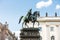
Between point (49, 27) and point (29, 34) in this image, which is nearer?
point (29, 34)

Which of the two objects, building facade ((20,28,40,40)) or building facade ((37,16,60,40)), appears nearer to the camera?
building facade ((20,28,40,40))

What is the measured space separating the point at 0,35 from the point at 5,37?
128 inches

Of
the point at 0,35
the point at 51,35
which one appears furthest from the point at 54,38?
the point at 0,35

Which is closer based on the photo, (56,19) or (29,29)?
(29,29)

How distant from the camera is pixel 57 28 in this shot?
67375mm

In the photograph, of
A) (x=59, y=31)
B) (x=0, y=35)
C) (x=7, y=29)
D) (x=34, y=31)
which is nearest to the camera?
(x=34, y=31)

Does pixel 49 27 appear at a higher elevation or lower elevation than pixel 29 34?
higher

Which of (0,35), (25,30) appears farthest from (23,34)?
(0,35)

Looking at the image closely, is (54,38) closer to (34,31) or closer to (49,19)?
(49,19)

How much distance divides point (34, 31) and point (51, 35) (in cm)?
3401

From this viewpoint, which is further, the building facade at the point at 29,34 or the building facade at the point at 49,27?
the building facade at the point at 49,27

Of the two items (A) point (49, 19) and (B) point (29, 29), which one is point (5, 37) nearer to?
(A) point (49, 19)

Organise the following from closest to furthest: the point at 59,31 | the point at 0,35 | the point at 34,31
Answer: the point at 34,31 < the point at 59,31 < the point at 0,35

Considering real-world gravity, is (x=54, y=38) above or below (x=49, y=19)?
below
